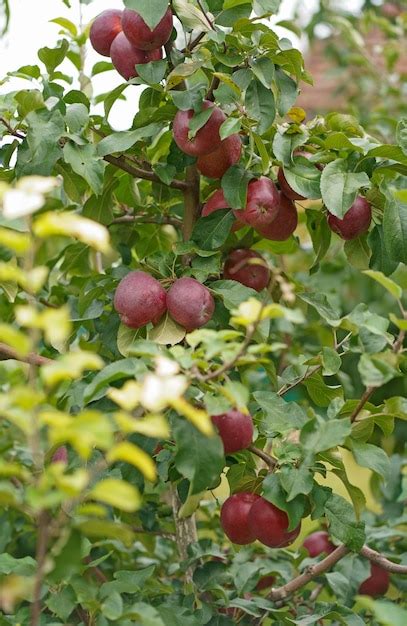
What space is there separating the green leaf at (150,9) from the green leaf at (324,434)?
42 cm

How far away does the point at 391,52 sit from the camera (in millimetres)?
2801

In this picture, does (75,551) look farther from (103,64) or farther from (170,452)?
(103,64)

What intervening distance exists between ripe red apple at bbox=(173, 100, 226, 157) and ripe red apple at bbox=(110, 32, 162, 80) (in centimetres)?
8

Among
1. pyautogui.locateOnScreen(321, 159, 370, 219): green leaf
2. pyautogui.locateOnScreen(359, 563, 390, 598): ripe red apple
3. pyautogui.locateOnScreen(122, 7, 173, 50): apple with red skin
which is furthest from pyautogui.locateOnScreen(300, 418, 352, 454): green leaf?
pyautogui.locateOnScreen(359, 563, 390, 598): ripe red apple

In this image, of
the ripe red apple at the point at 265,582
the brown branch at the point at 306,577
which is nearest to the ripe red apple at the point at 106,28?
the brown branch at the point at 306,577

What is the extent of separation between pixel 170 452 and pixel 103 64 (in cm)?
59

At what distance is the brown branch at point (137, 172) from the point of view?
42.2 inches

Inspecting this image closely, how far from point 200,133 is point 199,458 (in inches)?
14.8

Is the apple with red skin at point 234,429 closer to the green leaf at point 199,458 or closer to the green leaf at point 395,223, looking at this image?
the green leaf at point 199,458

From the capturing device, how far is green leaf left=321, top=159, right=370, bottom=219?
3.16ft

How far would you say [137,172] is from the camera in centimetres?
110

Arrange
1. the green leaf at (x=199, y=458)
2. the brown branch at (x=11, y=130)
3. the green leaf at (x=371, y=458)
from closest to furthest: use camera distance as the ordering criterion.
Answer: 1. the green leaf at (x=199, y=458)
2. the green leaf at (x=371, y=458)
3. the brown branch at (x=11, y=130)

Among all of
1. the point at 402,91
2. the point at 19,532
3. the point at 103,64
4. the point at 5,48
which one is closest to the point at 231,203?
the point at 103,64

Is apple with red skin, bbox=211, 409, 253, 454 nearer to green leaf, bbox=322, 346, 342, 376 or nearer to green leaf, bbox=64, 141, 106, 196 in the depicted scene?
green leaf, bbox=322, 346, 342, 376
